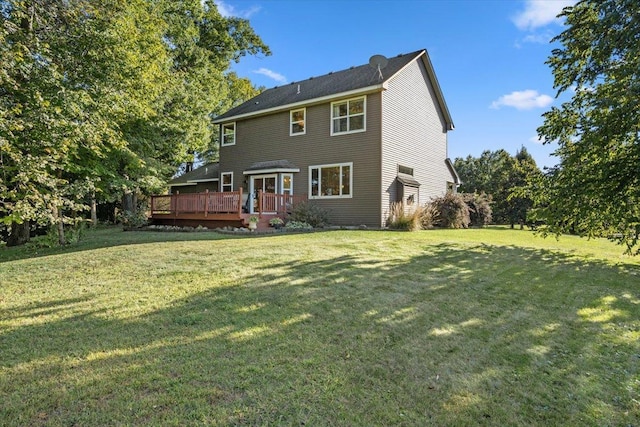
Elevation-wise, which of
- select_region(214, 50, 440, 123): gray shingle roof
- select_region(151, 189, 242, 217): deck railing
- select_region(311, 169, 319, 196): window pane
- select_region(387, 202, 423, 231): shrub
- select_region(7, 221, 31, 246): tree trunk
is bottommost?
select_region(7, 221, 31, 246): tree trunk

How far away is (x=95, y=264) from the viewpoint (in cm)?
701

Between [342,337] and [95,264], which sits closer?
[342,337]

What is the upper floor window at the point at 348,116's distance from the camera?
14.9 m

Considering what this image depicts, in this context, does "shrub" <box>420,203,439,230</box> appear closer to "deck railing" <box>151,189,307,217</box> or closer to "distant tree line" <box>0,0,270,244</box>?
"deck railing" <box>151,189,307,217</box>

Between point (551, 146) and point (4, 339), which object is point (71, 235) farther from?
point (551, 146)

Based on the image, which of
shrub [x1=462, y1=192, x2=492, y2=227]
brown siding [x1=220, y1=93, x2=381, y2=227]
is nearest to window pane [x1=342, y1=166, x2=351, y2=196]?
brown siding [x1=220, y1=93, x2=381, y2=227]

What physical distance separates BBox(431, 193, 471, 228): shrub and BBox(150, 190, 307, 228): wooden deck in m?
6.70

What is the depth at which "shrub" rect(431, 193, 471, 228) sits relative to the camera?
16859 millimetres

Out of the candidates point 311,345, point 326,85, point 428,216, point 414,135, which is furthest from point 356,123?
point 311,345

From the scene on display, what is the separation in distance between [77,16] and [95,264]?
637 cm

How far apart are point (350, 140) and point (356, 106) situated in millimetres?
1505

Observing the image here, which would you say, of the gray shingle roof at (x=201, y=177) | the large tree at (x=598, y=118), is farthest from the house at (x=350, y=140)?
the large tree at (x=598, y=118)

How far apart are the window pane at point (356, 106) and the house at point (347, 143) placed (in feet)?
0.14

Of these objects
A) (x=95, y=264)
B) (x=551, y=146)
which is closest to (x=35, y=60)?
(x=95, y=264)
